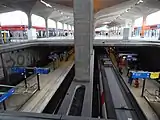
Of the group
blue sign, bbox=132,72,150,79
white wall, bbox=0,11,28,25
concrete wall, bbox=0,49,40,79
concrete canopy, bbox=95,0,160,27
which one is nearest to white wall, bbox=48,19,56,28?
white wall, bbox=0,11,28,25

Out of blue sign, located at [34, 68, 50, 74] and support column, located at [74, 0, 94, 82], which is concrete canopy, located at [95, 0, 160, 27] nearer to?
support column, located at [74, 0, 94, 82]

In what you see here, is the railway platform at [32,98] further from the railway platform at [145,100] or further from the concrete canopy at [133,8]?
the concrete canopy at [133,8]

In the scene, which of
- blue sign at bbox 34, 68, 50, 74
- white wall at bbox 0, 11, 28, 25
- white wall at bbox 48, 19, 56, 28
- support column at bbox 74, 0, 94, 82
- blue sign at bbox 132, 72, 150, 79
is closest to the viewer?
support column at bbox 74, 0, 94, 82

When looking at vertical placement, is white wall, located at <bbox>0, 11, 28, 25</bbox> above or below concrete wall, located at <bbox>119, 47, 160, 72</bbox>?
above

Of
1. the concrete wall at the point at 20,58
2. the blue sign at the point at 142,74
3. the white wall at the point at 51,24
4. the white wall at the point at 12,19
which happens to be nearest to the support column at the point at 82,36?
the blue sign at the point at 142,74

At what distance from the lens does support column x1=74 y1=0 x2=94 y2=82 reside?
5.32 meters

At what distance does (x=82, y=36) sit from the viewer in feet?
18.1

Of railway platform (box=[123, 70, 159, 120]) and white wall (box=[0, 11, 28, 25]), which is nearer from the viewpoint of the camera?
railway platform (box=[123, 70, 159, 120])

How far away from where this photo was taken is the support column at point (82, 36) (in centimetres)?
532

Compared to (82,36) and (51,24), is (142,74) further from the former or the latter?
(51,24)

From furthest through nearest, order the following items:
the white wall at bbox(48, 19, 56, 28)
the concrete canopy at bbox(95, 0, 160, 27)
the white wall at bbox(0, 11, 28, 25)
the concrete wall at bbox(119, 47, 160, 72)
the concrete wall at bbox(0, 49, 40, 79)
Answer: the white wall at bbox(48, 19, 56, 28), the white wall at bbox(0, 11, 28, 25), the concrete canopy at bbox(95, 0, 160, 27), the concrete wall at bbox(119, 47, 160, 72), the concrete wall at bbox(0, 49, 40, 79)

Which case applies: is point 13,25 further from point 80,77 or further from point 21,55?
point 80,77

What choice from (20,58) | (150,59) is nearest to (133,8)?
(150,59)

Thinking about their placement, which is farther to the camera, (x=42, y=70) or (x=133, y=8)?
(x=133, y=8)
